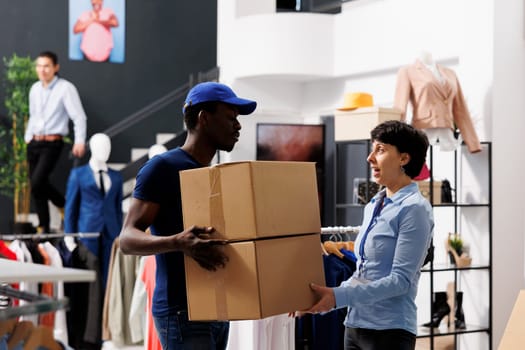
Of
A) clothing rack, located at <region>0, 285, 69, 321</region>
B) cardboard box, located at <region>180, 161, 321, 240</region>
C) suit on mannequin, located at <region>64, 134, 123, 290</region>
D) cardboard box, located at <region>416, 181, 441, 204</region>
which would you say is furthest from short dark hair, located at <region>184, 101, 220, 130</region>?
suit on mannequin, located at <region>64, 134, 123, 290</region>

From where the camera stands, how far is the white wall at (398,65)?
22.4 ft

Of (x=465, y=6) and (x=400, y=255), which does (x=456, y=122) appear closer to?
(x=465, y=6)

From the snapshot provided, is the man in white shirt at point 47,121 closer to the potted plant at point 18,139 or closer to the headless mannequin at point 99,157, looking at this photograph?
the potted plant at point 18,139

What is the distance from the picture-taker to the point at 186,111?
2.86m

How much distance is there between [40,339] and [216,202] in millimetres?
1076

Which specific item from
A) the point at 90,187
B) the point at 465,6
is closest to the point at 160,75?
Answer: the point at 90,187

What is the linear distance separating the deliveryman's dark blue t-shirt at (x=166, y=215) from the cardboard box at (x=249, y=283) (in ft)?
0.23

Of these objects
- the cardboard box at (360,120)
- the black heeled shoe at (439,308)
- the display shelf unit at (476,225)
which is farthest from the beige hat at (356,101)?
the black heeled shoe at (439,308)

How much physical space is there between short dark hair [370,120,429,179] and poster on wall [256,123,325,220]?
6203 millimetres

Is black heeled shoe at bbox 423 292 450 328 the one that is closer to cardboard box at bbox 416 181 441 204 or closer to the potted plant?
cardboard box at bbox 416 181 441 204

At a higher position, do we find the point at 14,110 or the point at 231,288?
the point at 14,110

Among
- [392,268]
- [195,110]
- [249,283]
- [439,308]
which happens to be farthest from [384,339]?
[439,308]

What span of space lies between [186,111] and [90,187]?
5168 millimetres

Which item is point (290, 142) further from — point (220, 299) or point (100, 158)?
point (220, 299)
